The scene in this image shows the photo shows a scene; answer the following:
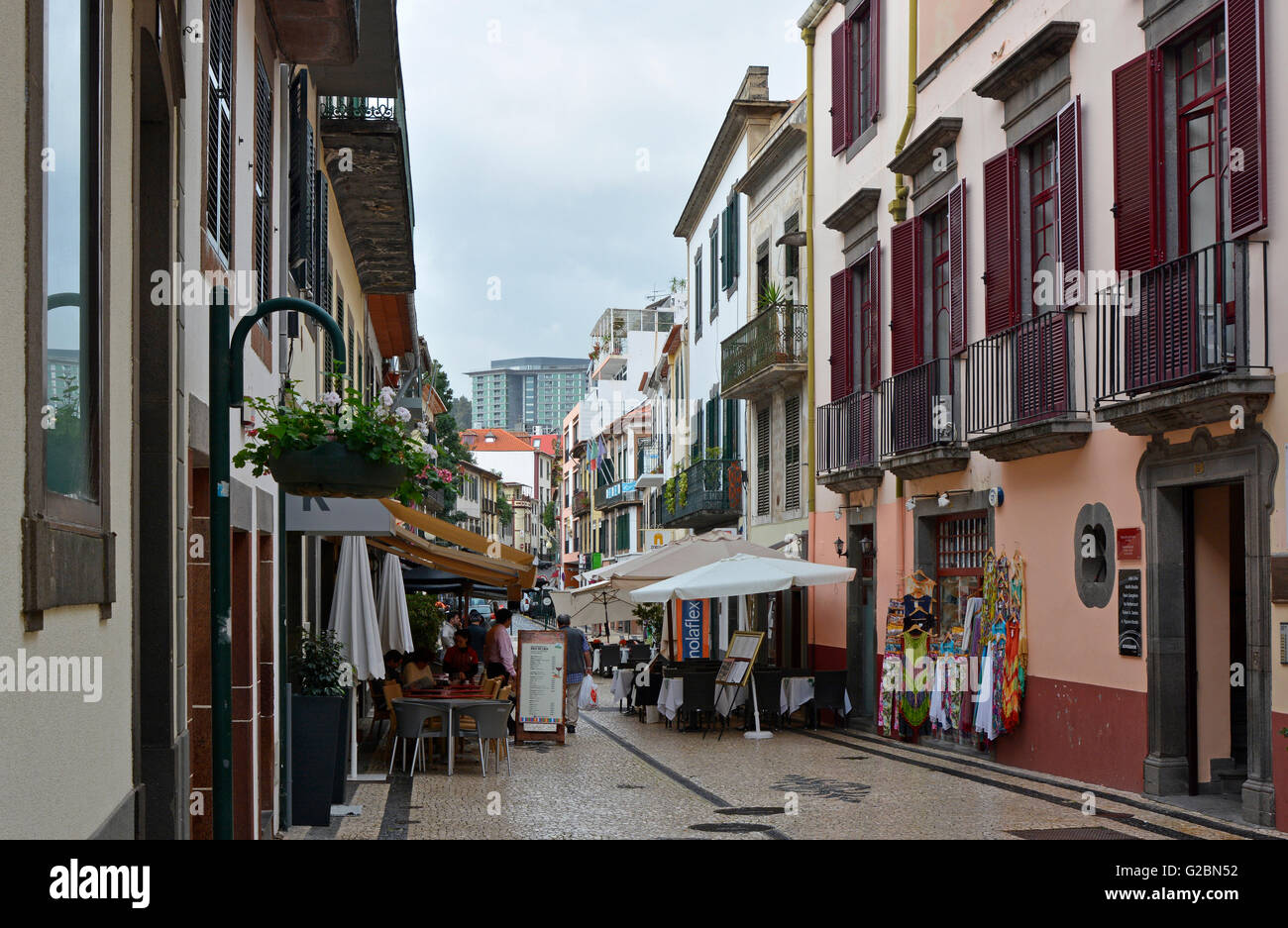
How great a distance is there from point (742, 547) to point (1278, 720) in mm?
12120

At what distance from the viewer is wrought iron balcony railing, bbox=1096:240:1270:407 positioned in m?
10.7

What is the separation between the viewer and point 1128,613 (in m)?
12.9

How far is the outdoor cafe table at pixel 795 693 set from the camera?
64.3ft

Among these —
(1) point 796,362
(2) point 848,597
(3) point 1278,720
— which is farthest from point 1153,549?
(1) point 796,362

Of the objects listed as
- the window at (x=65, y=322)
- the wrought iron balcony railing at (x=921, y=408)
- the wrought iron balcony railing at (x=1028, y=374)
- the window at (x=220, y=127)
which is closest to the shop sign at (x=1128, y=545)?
the wrought iron balcony railing at (x=1028, y=374)

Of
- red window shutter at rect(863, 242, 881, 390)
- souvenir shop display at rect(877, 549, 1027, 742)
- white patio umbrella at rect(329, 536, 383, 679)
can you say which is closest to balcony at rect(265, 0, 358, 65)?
white patio umbrella at rect(329, 536, 383, 679)

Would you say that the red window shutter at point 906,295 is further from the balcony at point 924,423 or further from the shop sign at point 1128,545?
the shop sign at point 1128,545

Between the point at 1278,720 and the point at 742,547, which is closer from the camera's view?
the point at 1278,720

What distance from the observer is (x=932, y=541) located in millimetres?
18250

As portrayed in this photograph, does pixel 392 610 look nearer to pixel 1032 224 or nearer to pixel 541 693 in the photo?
pixel 541 693

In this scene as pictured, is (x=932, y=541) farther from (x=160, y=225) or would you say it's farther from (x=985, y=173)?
(x=160, y=225)

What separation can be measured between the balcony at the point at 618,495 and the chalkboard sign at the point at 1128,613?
5026 cm

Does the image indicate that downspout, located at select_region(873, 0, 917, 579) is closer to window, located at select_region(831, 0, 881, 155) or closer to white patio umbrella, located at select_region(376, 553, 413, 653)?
window, located at select_region(831, 0, 881, 155)

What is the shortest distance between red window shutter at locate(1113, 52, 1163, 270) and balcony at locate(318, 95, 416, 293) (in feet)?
23.7
